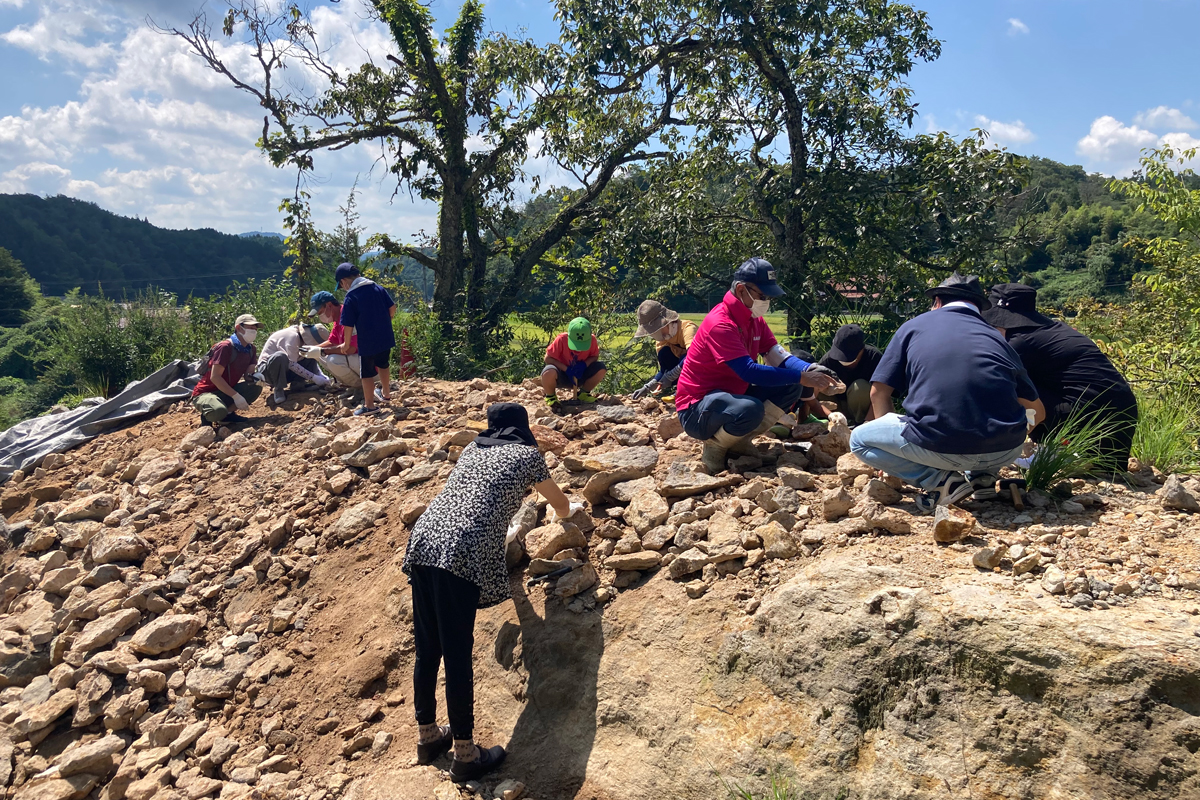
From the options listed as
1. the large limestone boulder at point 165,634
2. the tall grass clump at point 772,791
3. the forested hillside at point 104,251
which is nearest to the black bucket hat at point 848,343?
the tall grass clump at point 772,791

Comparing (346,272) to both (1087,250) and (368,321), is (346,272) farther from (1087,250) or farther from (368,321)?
(1087,250)

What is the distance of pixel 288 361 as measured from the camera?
7.56m

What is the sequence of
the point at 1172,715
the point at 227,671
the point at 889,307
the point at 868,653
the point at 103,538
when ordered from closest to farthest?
the point at 1172,715
the point at 868,653
the point at 227,671
the point at 103,538
the point at 889,307

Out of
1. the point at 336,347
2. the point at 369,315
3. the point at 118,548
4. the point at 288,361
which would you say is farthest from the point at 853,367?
the point at 288,361

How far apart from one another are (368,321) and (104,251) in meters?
52.2

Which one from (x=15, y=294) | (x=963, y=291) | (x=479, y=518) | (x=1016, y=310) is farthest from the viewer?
(x=15, y=294)

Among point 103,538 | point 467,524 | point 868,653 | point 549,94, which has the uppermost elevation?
point 549,94

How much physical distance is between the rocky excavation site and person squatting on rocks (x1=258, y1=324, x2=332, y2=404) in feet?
7.18

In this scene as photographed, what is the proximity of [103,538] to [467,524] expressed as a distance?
3.93 meters

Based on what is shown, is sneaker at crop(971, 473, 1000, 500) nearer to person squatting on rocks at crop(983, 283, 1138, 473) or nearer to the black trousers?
person squatting on rocks at crop(983, 283, 1138, 473)

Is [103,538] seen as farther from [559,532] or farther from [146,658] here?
[559,532]

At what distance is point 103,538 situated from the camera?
5.34m

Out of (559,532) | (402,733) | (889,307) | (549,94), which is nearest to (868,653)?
(559,532)

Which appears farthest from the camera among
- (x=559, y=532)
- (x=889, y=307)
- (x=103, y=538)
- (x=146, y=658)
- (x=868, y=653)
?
(x=889, y=307)
